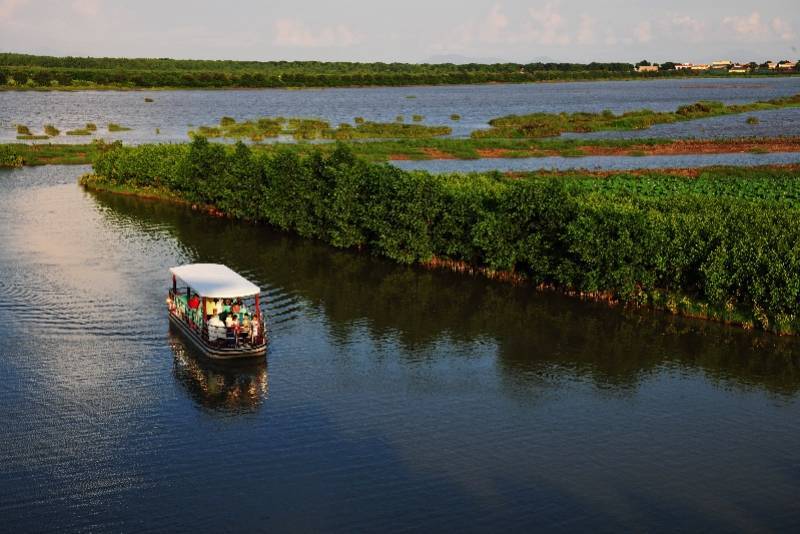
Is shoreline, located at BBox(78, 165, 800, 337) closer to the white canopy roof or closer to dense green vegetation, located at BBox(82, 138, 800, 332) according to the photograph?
dense green vegetation, located at BBox(82, 138, 800, 332)

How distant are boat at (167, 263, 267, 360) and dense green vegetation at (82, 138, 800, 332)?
18687 mm

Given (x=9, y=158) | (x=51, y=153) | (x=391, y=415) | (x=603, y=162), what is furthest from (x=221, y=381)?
(x=51, y=153)

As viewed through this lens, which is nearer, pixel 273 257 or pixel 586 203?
pixel 586 203

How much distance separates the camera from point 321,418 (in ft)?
113

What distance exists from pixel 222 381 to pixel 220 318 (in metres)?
4.05

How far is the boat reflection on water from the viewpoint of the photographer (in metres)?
36.3

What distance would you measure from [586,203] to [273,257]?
23.0 meters

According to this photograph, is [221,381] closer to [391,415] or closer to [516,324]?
[391,415]

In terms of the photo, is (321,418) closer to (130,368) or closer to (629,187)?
(130,368)

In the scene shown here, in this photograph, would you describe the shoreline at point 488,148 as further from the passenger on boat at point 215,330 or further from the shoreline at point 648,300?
the passenger on boat at point 215,330

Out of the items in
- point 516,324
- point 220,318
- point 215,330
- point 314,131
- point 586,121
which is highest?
point 586,121

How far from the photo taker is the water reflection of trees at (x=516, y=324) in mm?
41531

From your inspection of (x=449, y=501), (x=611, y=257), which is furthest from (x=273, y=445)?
(x=611, y=257)

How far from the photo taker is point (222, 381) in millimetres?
38688
